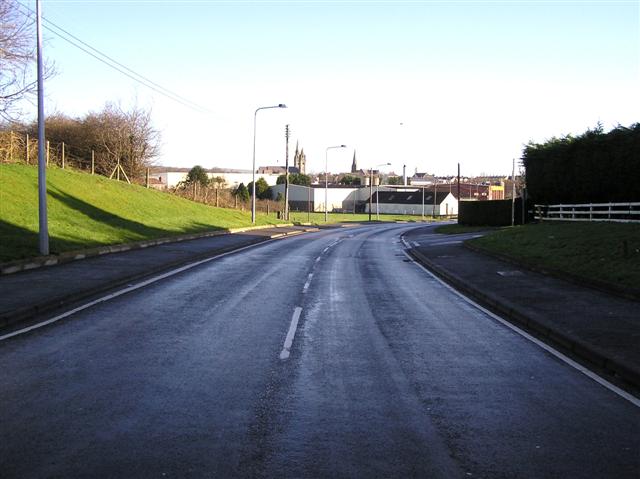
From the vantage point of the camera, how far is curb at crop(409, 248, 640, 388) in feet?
23.3

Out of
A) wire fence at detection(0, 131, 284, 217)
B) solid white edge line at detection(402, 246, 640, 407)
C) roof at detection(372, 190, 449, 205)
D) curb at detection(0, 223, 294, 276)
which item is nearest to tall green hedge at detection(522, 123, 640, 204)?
solid white edge line at detection(402, 246, 640, 407)

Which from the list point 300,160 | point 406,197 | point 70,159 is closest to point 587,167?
point 70,159

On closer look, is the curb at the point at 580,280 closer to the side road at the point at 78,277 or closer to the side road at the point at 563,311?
the side road at the point at 563,311

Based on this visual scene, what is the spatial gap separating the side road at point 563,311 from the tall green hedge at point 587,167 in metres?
11.7

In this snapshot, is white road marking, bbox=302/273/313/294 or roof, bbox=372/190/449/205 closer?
white road marking, bbox=302/273/313/294

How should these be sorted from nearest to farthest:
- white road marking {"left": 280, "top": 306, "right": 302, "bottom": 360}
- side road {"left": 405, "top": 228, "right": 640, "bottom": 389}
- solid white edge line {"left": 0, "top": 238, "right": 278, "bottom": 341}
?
side road {"left": 405, "top": 228, "right": 640, "bottom": 389}, white road marking {"left": 280, "top": 306, "right": 302, "bottom": 360}, solid white edge line {"left": 0, "top": 238, "right": 278, "bottom": 341}

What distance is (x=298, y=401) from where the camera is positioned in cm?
599

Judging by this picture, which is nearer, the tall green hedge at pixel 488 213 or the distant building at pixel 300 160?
the tall green hedge at pixel 488 213

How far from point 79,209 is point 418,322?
72.3ft

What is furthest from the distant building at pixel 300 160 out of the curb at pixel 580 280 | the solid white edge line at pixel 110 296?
the curb at pixel 580 280

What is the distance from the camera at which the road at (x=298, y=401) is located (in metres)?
4.55

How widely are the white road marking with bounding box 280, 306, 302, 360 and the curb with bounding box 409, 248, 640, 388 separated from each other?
3773 millimetres

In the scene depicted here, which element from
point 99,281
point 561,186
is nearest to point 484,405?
point 99,281

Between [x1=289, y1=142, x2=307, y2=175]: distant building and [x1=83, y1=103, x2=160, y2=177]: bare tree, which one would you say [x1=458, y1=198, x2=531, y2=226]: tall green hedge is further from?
[x1=289, y1=142, x2=307, y2=175]: distant building
